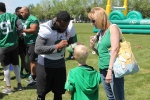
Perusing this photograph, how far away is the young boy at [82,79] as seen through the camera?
309 centimetres

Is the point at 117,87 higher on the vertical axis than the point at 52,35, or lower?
lower

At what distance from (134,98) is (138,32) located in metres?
14.9

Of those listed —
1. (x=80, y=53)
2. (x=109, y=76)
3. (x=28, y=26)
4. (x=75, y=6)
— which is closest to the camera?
(x=80, y=53)

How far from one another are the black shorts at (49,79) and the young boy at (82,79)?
2.41ft

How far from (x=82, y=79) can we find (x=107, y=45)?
24.1 inches

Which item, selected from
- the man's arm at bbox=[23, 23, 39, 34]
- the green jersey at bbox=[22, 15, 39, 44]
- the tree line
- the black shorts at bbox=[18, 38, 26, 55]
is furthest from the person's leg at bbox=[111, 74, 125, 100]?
the tree line

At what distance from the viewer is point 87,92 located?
3145 millimetres

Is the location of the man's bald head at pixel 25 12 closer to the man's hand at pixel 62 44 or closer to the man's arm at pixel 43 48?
the man's arm at pixel 43 48

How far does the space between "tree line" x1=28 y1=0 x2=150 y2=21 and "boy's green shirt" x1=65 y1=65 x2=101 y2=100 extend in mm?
62956

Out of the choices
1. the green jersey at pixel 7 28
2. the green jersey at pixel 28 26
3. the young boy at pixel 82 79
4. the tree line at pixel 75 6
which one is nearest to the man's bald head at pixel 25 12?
the green jersey at pixel 28 26

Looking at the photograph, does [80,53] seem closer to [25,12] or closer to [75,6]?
[25,12]

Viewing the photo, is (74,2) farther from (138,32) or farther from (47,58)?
(47,58)

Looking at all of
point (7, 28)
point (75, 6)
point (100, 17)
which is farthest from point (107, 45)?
point (75, 6)

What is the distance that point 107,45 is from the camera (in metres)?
3.42
